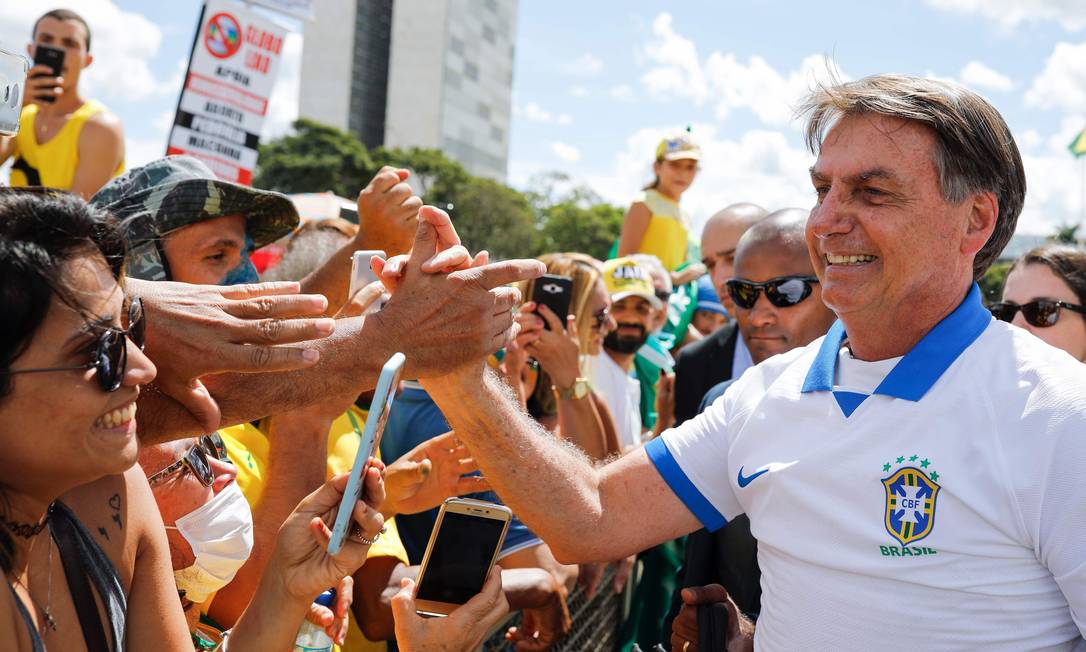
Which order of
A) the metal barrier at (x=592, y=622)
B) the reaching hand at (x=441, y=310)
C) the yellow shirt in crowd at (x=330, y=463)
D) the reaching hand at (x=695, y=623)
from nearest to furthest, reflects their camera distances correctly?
the reaching hand at (x=441, y=310), the reaching hand at (x=695, y=623), the yellow shirt in crowd at (x=330, y=463), the metal barrier at (x=592, y=622)

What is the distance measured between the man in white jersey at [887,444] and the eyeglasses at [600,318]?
2.14 metres

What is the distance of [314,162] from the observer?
2237 inches

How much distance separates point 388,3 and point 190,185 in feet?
297

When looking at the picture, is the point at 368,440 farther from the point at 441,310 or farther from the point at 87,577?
the point at 441,310

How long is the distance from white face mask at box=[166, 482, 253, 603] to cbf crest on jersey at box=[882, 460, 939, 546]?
1.50 m

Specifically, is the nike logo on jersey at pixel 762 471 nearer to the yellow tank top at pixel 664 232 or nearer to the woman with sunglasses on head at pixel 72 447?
the woman with sunglasses on head at pixel 72 447

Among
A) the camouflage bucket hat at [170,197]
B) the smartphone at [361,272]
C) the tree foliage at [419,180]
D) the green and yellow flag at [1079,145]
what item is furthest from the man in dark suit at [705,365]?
the tree foliage at [419,180]

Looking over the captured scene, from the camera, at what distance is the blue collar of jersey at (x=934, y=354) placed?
1.97 m

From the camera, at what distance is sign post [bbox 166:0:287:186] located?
6535 millimetres

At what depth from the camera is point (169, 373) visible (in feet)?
6.19

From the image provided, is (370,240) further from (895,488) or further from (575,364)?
(895,488)

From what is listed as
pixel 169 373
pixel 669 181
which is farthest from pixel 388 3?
pixel 169 373

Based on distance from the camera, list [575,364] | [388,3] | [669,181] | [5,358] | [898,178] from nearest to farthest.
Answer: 1. [5,358]
2. [898,178]
3. [575,364]
4. [669,181]
5. [388,3]

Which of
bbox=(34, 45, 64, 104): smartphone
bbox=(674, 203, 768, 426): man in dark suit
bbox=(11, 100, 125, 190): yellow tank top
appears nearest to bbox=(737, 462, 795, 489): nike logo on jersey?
bbox=(674, 203, 768, 426): man in dark suit
